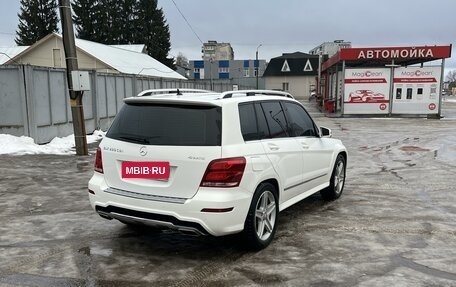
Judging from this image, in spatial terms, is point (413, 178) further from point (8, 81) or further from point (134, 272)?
point (8, 81)

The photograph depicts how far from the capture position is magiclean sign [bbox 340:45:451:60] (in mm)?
25453

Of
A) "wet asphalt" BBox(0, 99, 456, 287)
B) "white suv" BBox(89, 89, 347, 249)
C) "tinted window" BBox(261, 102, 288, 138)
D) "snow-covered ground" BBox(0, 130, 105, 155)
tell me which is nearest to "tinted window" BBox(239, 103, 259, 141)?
"white suv" BBox(89, 89, 347, 249)

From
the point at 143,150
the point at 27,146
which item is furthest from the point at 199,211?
the point at 27,146

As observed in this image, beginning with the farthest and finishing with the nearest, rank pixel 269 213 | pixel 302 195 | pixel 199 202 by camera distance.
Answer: pixel 302 195 < pixel 269 213 < pixel 199 202

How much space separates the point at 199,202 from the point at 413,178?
632cm

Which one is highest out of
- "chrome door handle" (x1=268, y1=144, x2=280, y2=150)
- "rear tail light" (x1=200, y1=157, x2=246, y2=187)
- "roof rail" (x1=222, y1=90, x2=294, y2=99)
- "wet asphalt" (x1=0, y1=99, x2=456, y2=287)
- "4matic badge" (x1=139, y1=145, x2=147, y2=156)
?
"roof rail" (x1=222, y1=90, x2=294, y2=99)

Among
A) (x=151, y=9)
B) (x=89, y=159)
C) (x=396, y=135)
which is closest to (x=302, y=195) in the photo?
(x=89, y=159)

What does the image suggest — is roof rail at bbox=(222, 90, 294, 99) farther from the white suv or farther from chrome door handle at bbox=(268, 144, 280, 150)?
chrome door handle at bbox=(268, 144, 280, 150)

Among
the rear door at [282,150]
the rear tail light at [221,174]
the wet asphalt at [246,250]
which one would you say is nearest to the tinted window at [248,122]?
the rear door at [282,150]

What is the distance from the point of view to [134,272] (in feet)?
14.1

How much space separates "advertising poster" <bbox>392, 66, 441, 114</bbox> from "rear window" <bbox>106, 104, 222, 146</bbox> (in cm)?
2431

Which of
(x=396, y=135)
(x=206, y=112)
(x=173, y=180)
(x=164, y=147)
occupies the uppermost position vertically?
(x=206, y=112)

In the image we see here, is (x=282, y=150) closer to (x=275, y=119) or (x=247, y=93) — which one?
(x=275, y=119)

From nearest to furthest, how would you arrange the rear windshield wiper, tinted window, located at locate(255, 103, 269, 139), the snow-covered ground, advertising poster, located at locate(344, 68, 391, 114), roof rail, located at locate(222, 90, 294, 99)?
1. the rear windshield wiper
2. roof rail, located at locate(222, 90, 294, 99)
3. tinted window, located at locate(255, 103, 269, 139)
4. the snow-covered ground
5. advertising poster, located at locate(344, 68, 391, 114)
